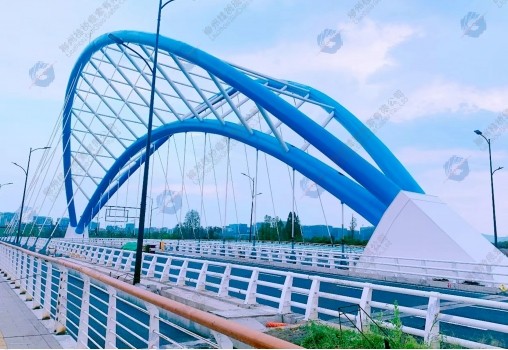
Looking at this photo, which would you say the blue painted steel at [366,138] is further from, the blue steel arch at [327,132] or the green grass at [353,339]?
the green grass at [353,339]

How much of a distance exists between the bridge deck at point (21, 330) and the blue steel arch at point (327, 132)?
17646 millimetres

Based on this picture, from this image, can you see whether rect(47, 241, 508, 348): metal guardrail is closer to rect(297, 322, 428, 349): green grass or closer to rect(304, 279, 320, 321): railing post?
rect(304, 279, 320, 321): railing post

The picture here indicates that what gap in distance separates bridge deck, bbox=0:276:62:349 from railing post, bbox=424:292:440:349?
5.71 metres

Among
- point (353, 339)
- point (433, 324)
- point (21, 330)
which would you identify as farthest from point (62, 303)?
point (433, 324)

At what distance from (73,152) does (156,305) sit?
186 feet

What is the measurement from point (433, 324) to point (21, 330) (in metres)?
7.02

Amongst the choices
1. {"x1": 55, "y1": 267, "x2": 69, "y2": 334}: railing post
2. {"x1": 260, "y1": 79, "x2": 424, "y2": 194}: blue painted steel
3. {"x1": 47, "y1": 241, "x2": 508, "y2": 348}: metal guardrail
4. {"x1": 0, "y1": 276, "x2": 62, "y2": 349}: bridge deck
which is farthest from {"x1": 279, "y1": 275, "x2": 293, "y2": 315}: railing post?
{"x1": 260, "y1": 79, "x2": 424, "y2": 194}: blue painted steel

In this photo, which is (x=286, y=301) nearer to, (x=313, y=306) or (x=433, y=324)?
(x=313, y=306)

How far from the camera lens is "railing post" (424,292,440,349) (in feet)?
23.2

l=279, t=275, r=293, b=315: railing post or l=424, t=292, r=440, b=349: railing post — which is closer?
l=424, t=292, r=440, b=349: railing post

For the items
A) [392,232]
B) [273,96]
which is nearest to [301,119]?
[273,96]

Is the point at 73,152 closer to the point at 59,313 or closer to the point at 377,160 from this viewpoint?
the point at 377,160

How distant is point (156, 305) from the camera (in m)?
3.85

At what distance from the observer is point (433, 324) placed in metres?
7.07
